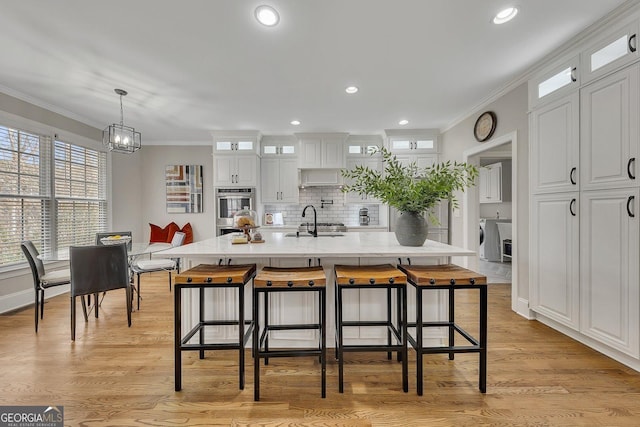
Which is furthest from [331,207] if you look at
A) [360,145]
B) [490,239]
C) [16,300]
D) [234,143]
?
[16,300]

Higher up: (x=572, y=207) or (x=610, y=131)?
(x=610, y=131)

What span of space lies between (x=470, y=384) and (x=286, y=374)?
122cm

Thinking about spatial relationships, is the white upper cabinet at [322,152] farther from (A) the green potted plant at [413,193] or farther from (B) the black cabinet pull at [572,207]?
(B) the black cabinet pull at [572,207]

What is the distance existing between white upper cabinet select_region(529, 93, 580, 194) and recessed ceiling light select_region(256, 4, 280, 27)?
2493 millimetres

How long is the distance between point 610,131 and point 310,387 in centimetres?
280

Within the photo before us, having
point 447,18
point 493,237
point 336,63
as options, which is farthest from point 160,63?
point 493,237

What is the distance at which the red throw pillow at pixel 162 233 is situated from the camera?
17.6ft

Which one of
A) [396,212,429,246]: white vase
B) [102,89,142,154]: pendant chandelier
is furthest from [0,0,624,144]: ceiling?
[396,212,429,246]: white vase

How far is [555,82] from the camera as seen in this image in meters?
2.52

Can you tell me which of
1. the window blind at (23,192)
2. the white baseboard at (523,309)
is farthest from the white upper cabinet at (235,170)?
the white baseboard at (523,309)

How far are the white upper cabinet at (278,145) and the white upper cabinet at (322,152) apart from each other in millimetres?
252

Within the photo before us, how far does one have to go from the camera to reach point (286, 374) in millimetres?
1933

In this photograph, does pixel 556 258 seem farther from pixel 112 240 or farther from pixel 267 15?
pixel 112 240

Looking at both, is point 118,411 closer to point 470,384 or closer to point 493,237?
point 470,384
